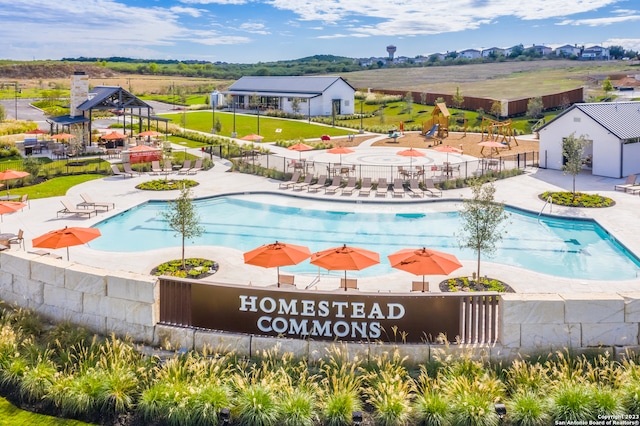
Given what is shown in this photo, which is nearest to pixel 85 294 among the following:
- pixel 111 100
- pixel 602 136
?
pixel 602 136

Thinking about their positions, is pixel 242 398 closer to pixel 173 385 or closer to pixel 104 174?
pixel 173 385

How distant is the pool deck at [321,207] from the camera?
51.9ft

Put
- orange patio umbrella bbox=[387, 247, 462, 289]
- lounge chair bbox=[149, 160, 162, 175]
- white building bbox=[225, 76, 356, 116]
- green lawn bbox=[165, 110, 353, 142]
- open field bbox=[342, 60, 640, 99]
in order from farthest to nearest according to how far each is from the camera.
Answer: open field bbox=[342, 60, 640, 99], white building bbox=[225, 76, 356, 116], green lawn bbox=[165, 110, 353, 142], lounge chair bbox=[149, 160, 162, 175], orange patio umbrella bbox=[387, 247, 462, 289]

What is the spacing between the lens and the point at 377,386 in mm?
9445

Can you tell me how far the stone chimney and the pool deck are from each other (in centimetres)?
1565

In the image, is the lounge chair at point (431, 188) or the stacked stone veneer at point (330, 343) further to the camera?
the lounge chair at point (431, 188)

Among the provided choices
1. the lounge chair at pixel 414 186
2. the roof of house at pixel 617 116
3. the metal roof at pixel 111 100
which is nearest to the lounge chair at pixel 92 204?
the lounge chair at pixel 414 186

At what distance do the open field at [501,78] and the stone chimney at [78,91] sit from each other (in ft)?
178

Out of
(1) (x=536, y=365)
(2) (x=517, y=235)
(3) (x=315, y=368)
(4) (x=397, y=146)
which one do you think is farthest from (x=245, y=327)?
(4) (x=397, y=146)

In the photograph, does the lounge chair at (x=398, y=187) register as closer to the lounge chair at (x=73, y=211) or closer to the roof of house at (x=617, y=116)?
the roof of house at (x=617, y=116)

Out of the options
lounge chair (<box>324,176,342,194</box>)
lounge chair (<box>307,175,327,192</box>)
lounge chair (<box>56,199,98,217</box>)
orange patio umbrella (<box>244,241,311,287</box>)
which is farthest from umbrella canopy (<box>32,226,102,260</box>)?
lounge chair (<box>307,175,327,192</box>)

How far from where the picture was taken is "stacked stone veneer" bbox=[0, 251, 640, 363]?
1036cm

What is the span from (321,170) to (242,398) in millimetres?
24988

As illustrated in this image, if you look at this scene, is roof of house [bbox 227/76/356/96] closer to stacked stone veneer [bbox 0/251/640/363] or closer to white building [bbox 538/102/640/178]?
white building [bbox 538/102/640/178]
